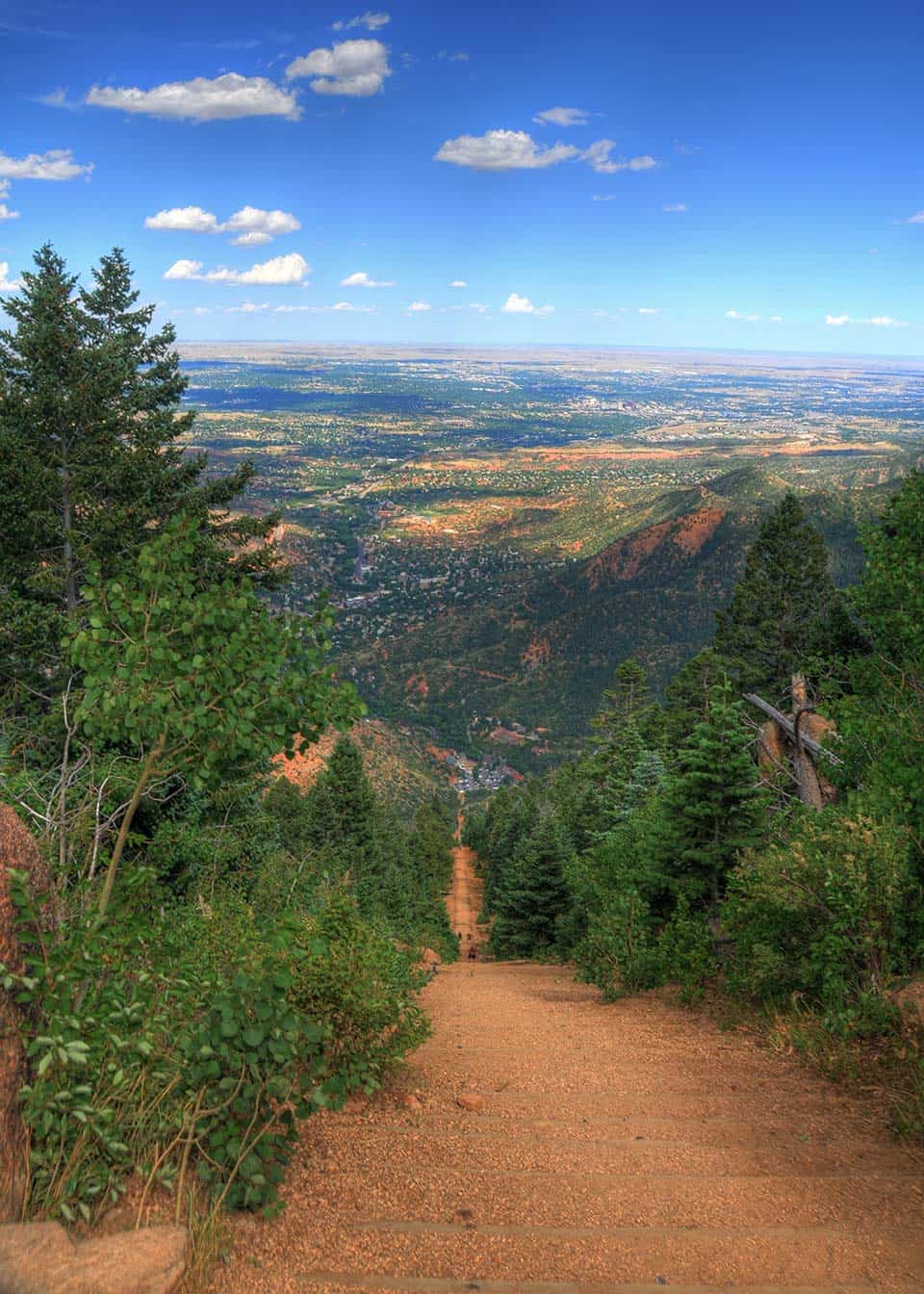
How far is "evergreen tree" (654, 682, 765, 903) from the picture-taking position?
9617mm

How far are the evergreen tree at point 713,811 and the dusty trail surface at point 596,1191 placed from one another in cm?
362

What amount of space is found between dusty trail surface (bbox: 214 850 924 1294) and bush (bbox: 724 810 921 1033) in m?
0.77

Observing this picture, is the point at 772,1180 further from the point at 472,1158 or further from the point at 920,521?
the point at 920,521

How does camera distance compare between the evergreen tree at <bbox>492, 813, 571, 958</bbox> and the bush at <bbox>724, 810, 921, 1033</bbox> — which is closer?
the bush at <bbox>724, 810, 921, 1033</bbox>

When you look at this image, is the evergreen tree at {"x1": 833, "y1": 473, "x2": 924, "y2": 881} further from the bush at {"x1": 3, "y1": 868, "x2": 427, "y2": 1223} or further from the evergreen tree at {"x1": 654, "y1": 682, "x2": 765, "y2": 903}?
the bush at {"x1": 3, "y1": 868, "x2": 427, "y2": 1223}

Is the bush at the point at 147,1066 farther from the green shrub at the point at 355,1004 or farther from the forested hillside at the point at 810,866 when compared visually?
the forested hillside at the point at 810,866

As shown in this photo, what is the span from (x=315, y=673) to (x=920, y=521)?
914 cm

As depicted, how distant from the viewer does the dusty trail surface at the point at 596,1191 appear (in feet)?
10.8

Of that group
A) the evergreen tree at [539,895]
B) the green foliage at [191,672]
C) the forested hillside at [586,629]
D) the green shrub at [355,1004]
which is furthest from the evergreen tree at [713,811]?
the forested hillside at [586,629]

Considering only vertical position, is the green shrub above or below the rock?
below

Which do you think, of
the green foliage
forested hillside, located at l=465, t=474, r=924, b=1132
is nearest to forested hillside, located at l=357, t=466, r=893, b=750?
forested hillside, located at l=465, t=474, r=924, b=1132

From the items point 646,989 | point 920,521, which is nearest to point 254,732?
point 646,989

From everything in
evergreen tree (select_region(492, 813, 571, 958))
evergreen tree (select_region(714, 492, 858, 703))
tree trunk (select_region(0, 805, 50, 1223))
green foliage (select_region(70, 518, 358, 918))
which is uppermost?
green foliage (select_region(70, 518, 358, 918))

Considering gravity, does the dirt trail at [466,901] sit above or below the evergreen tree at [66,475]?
below
